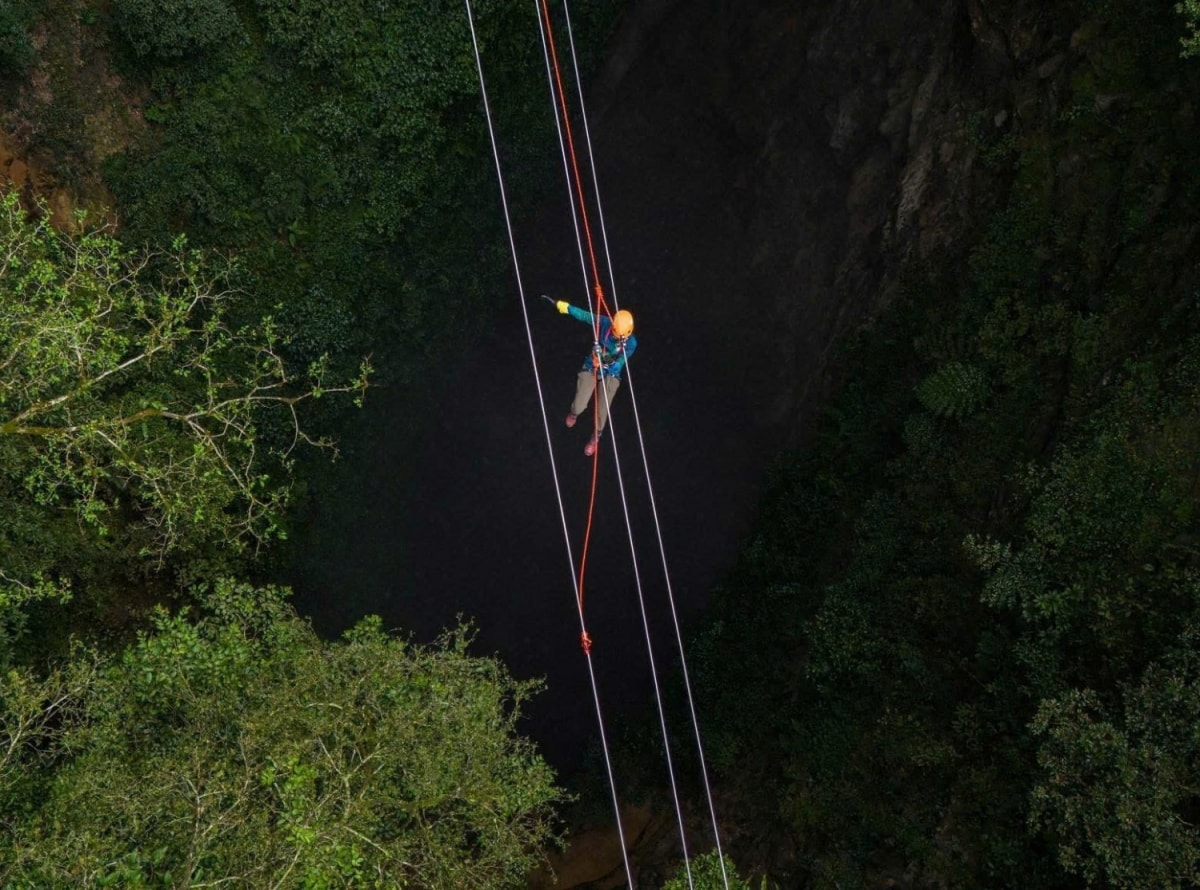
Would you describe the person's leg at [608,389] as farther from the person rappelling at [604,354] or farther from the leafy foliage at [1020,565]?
the leafy foliage at [1020,565]

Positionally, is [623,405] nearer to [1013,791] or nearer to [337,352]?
[337,352]

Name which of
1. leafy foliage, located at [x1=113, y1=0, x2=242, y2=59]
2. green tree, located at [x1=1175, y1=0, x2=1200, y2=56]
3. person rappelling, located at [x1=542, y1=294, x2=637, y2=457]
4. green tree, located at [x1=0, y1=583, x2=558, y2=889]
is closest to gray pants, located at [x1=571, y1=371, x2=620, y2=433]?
person rappelling, located at [x1=542, y1=294, x2=637, y2=457]

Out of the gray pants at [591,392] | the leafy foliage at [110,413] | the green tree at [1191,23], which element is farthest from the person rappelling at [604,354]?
the green tree at [1191,23]

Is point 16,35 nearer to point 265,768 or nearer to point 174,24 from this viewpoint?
point 174,24

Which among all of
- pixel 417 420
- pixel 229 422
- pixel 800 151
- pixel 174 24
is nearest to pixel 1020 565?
pixel 800 151

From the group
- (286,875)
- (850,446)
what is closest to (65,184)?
(286,875)

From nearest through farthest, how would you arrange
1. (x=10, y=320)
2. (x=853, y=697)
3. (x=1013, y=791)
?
(x=10, y=320), (x=1013, y=791), (x=853, y=697)
